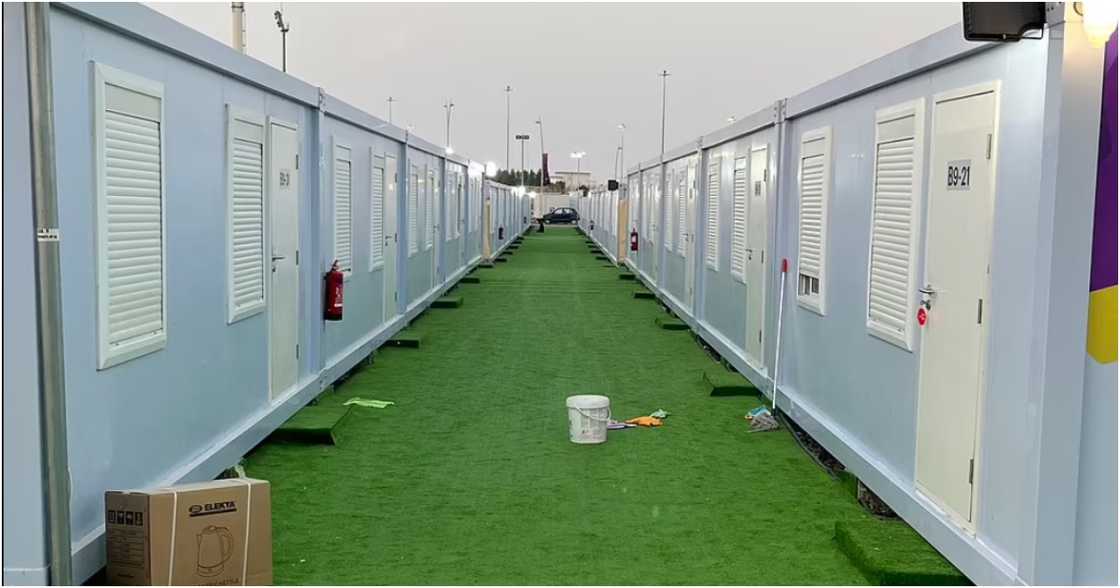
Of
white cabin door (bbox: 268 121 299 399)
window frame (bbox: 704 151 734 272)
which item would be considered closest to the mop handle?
window frame (bbox: 704 151 734 272)

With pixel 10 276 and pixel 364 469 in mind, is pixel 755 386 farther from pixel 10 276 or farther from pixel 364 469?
pixel 10 276

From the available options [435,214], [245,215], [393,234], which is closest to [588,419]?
[245,215]

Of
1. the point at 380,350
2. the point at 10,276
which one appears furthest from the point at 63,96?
the point at 380,350

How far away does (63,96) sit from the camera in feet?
14.2

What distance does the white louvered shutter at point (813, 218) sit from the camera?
24.5ft

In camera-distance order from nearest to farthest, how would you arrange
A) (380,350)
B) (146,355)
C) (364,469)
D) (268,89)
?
1. (146,355)
2. (364,469)
3. (268,89)
4. (380,350)

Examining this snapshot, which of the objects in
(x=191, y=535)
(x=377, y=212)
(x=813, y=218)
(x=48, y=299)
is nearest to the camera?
(x=48, y=299)

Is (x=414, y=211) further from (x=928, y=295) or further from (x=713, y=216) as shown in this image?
(x=928, y=295)

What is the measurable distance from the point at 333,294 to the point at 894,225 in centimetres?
482

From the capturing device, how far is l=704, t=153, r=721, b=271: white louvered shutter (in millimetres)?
12196

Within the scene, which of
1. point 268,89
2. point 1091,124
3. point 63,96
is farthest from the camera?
point 268,89

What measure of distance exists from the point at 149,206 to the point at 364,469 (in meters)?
2.23

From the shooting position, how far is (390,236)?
41.2 ft

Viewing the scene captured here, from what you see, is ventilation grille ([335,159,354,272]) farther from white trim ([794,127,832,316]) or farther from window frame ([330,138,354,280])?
white trim ([794,127,832,316])
